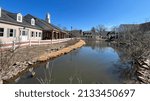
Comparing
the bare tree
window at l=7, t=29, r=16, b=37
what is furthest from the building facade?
the bare tree

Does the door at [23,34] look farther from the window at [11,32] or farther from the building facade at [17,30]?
the window at [11,32]

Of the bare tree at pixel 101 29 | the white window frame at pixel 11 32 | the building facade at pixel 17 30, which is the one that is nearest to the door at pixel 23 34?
the building facade at pixel 17 30

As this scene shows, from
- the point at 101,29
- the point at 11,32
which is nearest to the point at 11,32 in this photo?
the point at 11,32

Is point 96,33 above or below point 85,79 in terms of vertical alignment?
above

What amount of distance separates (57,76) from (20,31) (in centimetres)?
1372

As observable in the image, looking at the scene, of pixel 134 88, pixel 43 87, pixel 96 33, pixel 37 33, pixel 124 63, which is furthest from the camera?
pixel 96 33

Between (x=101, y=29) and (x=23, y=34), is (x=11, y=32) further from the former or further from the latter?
(x=101, y=29)

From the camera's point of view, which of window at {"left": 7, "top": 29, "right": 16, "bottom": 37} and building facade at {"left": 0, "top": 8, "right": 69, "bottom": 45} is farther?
window at {"left": 7, "top": 29, "right": 16, "bottom": 37}

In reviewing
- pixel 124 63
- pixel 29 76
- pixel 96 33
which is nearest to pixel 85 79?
pixel 29 76

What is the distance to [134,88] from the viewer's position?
4.18 meters

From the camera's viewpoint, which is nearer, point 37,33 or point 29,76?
point 29,76

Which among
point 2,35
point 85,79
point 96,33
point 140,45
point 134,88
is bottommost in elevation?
point 85,79

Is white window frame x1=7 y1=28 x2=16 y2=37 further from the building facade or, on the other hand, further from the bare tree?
the bare tree

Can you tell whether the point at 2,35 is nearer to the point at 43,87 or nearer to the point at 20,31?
the point at 20,31
